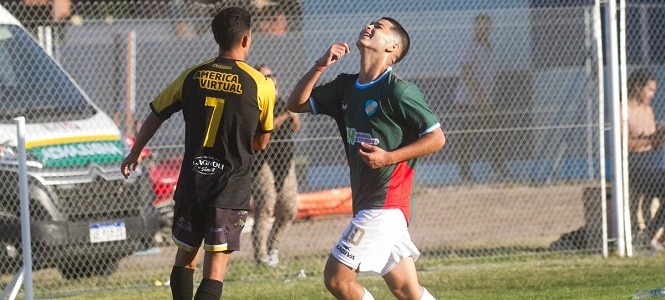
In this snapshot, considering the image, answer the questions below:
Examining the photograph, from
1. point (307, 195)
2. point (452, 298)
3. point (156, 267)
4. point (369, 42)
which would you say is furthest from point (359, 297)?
point (307, 195)

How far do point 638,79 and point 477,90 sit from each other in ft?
5.01

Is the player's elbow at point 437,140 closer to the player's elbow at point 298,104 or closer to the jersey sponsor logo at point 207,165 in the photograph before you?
the player's elbow at point 298,104

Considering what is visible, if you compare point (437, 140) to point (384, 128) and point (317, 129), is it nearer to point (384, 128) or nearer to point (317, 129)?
point (384, 128)

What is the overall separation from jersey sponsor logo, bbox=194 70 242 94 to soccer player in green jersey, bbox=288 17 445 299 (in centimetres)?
43

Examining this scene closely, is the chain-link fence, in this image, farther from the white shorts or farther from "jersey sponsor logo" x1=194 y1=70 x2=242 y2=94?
the white shorts

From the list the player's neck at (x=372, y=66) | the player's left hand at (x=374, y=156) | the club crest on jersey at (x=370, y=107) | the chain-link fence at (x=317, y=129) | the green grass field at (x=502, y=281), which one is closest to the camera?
the player's left hand at (x=374, y=156)

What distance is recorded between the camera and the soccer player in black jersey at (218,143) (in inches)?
255

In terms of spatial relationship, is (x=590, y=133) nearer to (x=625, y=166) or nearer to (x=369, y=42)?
(x=625, y=166)

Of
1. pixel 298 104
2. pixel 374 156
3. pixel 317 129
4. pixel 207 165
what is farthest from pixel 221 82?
pixel 317 129

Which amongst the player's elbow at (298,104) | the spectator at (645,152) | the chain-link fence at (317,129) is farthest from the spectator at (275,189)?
the player's elbow at (298,104)

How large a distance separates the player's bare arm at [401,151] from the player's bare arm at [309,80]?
54 cm

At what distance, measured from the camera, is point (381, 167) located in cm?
627

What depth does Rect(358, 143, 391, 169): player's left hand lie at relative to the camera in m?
5.98

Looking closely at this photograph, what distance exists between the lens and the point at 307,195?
13.7 m
